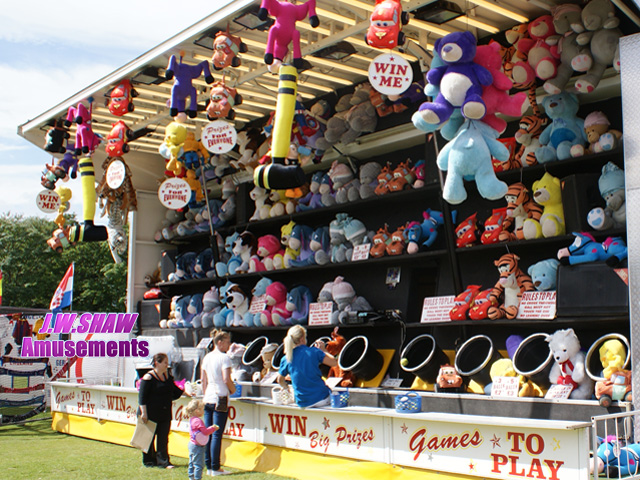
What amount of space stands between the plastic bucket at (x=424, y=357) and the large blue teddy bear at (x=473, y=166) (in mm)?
1967

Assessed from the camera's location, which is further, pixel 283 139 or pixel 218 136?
pixel 218 136

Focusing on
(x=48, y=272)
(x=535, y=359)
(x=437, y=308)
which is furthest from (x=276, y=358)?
(x=48, y=272)

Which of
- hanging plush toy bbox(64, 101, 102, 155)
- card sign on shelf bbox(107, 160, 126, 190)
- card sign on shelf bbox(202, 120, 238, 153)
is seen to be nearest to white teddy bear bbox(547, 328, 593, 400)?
card sign on shelf bbox(202, 120, 238, 153)

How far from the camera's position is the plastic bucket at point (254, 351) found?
7.83m

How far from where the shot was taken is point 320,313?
7328 mm

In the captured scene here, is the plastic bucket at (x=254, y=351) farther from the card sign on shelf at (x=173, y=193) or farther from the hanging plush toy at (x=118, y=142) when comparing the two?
the hanging plush toy at (x=118, y=142)

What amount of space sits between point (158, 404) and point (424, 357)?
231 centimetres

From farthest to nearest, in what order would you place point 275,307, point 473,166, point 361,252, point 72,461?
point 275,307, point 361,252, point 72,461, point 473,166

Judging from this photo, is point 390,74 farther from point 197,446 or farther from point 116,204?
point 116,204

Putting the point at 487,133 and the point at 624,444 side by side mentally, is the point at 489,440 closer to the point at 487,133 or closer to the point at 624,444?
the point at 624,444

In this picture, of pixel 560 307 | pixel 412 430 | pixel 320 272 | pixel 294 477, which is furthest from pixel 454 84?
pixel 320 272

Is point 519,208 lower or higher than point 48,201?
lower

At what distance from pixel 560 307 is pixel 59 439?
5156 millimetres

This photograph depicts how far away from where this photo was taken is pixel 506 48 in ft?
19.3
